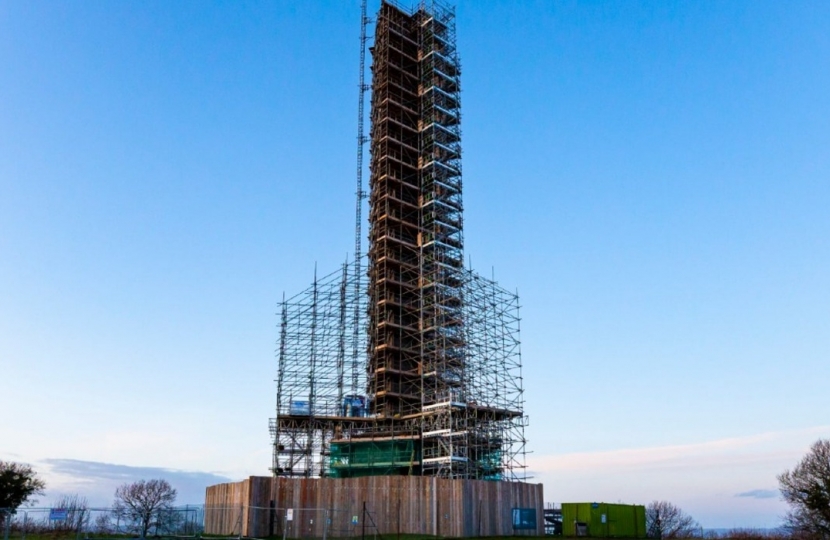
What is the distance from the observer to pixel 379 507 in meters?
53.2

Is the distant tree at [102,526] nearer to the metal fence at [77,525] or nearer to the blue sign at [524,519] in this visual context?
the metal fence at [77,525]

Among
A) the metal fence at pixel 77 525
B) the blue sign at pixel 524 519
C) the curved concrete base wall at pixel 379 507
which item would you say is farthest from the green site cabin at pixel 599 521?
the metal fence at pixel 77 525

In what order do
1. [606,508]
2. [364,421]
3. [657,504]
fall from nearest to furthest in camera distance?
[606,508]
[364,421]
[657,504]

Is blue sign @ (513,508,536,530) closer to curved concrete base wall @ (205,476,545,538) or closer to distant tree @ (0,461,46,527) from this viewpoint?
curved concrete base wall @ (205,476,545,538)

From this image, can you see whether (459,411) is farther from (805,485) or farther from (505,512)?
(805,485)

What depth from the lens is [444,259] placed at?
76062mm

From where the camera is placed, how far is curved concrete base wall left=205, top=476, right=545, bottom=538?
52.1 m

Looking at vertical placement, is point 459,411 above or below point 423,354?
below

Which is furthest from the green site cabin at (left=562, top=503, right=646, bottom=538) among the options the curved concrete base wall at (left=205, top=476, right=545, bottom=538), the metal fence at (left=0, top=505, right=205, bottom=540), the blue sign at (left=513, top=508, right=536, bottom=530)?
the metal fence at (left=0, top=505, right=205, bottom=540)

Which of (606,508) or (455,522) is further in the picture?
(606,508)

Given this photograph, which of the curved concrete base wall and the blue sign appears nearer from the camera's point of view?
the curved concrete base wall

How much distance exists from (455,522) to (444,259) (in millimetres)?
30441

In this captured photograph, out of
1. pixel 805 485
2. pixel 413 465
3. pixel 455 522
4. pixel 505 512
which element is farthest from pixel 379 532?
pixel 805 485

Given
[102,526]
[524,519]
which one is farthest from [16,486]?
[524,519]
